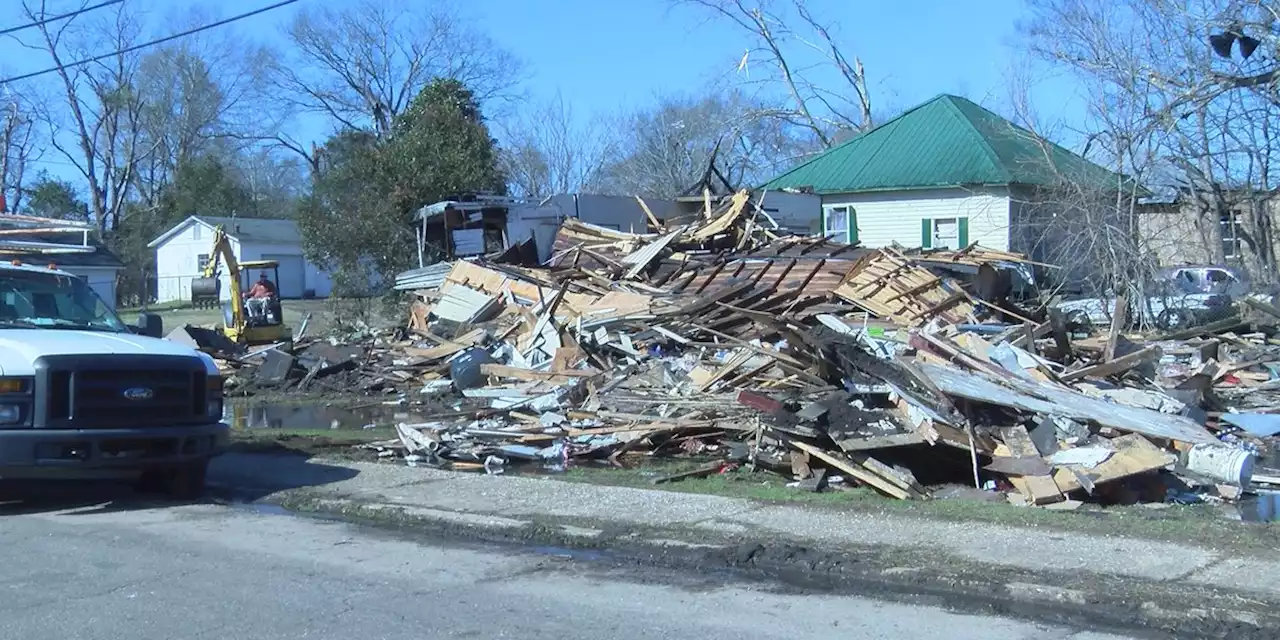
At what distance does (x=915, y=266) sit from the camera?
811 inches

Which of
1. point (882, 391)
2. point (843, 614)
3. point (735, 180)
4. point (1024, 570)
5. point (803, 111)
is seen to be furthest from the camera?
point (735, 180)

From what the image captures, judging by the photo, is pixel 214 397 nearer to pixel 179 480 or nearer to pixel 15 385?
pixel 179 480

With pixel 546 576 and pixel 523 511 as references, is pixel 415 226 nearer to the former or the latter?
pixel 523 511

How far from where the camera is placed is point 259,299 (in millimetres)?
26125

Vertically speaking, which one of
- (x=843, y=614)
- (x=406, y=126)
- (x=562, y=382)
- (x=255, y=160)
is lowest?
(x=843, y=614)

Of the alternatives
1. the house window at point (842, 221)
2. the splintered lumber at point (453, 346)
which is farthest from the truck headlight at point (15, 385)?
the house window at point (842, 221)

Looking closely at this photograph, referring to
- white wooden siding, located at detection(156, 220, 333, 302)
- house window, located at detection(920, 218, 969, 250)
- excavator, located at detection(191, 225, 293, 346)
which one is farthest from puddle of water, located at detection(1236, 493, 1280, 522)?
white wooden siding, located at detection(156, 220, 333, 302)

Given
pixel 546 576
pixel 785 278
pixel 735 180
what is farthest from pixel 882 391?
pixel 735 180

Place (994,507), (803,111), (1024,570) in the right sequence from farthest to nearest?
(803,111) → (994,507) → (1024,570)

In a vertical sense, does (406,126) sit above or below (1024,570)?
above

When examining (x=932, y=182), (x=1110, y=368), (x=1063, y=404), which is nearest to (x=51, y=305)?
(x=1063, y=404)

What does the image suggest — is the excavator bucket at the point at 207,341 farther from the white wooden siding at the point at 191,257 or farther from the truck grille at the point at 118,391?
the white wooden siding at the point at 191,257

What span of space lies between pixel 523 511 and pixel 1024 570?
4158mm

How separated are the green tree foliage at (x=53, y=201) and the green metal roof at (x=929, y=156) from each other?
144ft
